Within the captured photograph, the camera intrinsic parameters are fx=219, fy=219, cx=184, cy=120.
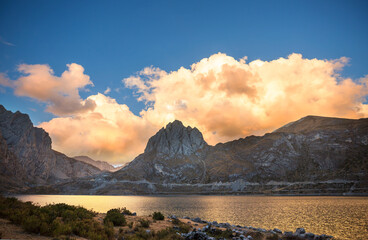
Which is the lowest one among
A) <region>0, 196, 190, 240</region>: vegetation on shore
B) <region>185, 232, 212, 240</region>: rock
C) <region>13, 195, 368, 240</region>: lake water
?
<region>13, 195, 368, 240</region>: lake water

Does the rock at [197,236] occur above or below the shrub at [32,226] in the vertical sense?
below

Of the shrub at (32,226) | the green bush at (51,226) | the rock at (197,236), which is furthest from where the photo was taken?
the rock at (197,236)

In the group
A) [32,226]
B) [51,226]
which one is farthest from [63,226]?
[32,226]

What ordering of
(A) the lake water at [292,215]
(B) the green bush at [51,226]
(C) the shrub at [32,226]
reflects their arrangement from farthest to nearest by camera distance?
(A) the lake water at [292,215] → (B) the green bush at [51,226] → (C) the shrub at [32,226]

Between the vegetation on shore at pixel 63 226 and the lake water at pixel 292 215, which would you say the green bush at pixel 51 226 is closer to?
the vegetation on shore at pixel 63 226

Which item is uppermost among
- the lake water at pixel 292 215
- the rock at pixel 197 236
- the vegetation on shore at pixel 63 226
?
the vegetation on shore at pixel 63 226

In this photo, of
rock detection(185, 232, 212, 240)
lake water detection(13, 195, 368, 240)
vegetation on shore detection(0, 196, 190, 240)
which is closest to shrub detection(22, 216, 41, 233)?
vegetation on shore detection(0, 196, 190, 240)

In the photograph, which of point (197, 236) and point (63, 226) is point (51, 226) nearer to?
point (63, 226)

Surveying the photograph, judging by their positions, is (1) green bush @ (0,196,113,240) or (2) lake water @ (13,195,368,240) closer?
(1) green bush @ (0,196,113,240)

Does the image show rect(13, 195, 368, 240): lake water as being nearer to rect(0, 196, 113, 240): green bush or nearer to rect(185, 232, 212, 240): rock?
rect(185, 232, 212, 240): rock

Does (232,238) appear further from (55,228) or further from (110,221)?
(55,228)

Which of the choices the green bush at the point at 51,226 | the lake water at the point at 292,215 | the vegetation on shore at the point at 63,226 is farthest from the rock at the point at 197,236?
the lake water at the point at 292,215

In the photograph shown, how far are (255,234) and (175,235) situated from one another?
38.1ft

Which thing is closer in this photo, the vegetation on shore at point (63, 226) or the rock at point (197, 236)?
the vegetation on shore at point (63, 226)
